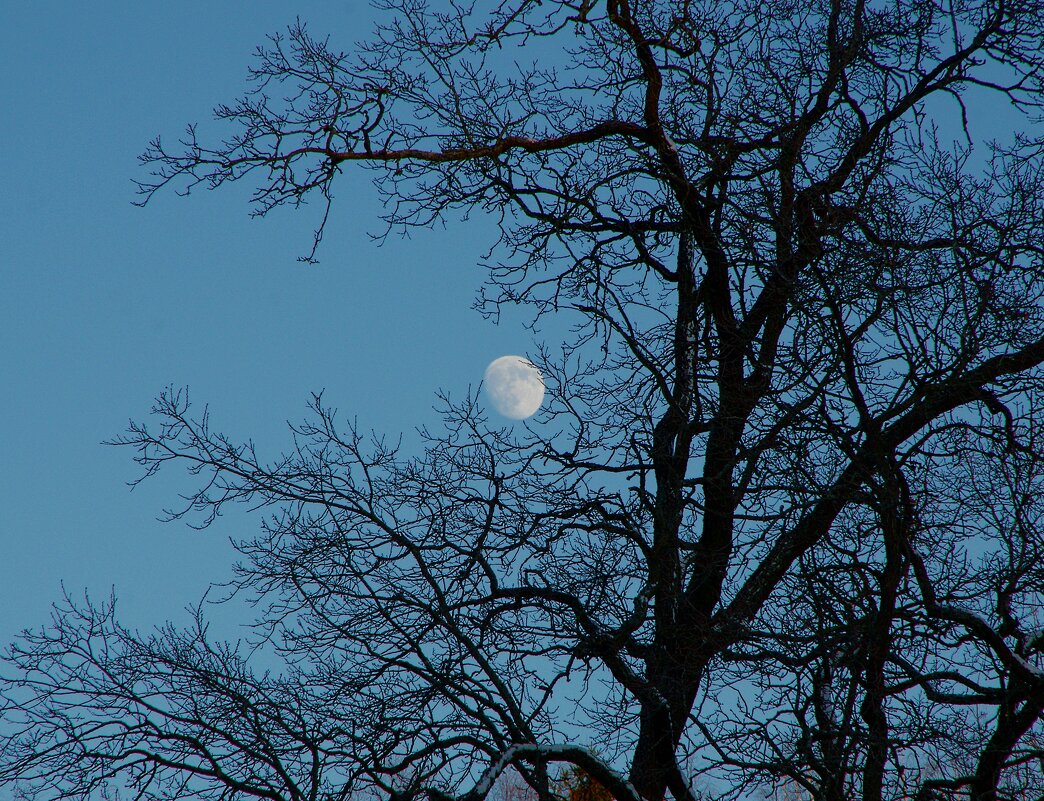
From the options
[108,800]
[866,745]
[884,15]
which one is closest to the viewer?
[866,745]

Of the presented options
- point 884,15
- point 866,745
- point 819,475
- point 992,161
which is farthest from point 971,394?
point 884,15

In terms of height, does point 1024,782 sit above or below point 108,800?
above

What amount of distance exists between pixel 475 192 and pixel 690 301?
2.18 metres

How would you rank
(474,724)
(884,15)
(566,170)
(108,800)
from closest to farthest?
(108,800)
(474,724)
(884,15)
(566,170)

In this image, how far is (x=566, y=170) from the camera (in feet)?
28.4

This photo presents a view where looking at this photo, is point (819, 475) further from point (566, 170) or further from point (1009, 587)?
point (566, 170)

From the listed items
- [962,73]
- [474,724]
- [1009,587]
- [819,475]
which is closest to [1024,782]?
[1009,587]

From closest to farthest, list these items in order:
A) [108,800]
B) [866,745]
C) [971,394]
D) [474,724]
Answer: [866,745], [971,394], [108,800], [474,724]

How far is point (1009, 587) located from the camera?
6.86 m

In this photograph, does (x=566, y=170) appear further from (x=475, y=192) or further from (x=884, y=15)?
(x=884, y=15)

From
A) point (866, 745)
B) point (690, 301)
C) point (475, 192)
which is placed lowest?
point (866, 745)

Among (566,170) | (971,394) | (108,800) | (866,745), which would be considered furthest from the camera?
(566,170)

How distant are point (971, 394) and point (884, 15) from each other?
3.26 metres

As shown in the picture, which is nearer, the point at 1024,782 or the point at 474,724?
the point at 1024,782
